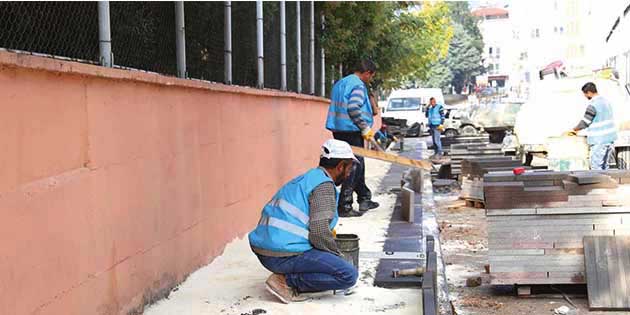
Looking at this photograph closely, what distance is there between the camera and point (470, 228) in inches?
405

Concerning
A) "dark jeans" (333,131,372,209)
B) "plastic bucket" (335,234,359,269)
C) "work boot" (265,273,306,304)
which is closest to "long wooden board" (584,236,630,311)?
"plastic bucket" (335,234,359,269)

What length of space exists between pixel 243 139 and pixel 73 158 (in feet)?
12.3

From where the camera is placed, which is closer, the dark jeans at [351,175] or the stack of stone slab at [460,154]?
the dark jeans at [351,175]

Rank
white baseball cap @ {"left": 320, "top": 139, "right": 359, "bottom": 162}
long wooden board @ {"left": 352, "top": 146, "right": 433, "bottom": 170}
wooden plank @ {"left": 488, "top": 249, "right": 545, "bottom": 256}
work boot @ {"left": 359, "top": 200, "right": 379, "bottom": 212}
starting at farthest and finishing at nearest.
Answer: work boot @ {"left": 359, "top": 200, "right": 379, "bottom": 212} < long wooden board @ {"left": 352, "top": 146, "right": 433, "bottom": 170} < wooden plank @ {"left": 488, "top": 249, "right": 545, "bottom": 256} < white baseball cap @ {"left": 320, "top": 139, "right": 359, "bottom": 162}

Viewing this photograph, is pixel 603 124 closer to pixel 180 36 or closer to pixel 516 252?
pixel 516 252

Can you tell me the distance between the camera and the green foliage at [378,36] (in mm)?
17453

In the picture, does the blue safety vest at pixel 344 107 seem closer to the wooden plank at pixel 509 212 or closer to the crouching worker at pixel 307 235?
the wooden plank at pixel 509 212

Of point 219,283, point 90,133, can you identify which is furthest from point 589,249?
point 90,133

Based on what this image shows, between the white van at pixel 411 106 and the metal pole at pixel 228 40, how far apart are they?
26481 mm

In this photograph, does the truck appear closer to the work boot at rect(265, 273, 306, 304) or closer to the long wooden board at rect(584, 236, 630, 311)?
the long wooden board at rect(584, 236, 630, 311)

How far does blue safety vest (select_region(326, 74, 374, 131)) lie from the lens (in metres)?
9.25

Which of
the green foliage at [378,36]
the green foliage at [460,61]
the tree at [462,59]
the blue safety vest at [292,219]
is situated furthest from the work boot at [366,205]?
the tree at [462,59]

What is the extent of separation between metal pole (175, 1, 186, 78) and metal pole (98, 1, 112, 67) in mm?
1686

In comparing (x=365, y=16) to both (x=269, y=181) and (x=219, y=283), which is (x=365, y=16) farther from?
(x=219, y=283)
